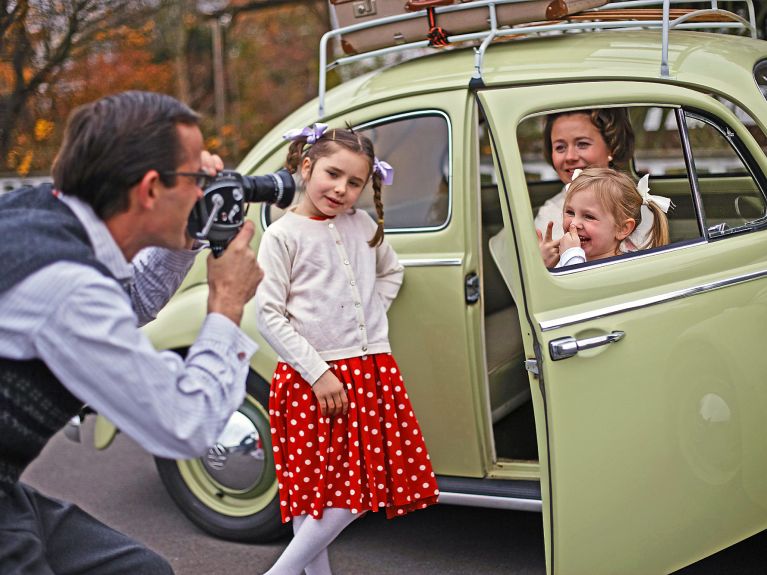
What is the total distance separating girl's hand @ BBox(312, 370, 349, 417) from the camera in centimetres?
350

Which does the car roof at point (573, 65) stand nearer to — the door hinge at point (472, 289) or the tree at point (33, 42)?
the door hinge at point (472, 289)

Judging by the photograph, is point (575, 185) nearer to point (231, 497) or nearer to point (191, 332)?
point (191, 332)

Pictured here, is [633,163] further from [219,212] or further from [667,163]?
[219,212]

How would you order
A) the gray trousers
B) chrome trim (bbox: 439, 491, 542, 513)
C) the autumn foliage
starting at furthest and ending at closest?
1. the autumn foliage
2. chrome trim (bbox: 439, 491, 542, 513)
3. the gray trousers

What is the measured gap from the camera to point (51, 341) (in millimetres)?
2020

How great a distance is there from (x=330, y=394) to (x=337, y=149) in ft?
2.70

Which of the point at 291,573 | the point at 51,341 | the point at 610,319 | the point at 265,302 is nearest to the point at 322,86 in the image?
the point at 265,302

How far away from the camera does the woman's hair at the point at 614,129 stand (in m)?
3.91

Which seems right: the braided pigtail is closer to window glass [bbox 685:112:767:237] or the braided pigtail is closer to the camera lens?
the camera lens

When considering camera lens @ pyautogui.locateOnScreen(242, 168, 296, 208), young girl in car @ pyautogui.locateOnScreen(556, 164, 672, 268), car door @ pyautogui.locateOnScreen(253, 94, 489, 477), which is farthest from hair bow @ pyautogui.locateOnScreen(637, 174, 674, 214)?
camera lens @ pyautogui.locateOnScreen(242, 168, 296, 208)

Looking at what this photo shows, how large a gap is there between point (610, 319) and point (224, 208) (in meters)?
1.37

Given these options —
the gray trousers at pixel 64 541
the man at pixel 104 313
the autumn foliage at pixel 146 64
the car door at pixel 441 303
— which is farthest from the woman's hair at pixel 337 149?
the autumn foliage at pixel 146 64

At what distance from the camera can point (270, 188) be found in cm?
278

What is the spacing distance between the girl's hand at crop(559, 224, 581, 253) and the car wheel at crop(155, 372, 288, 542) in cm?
136
